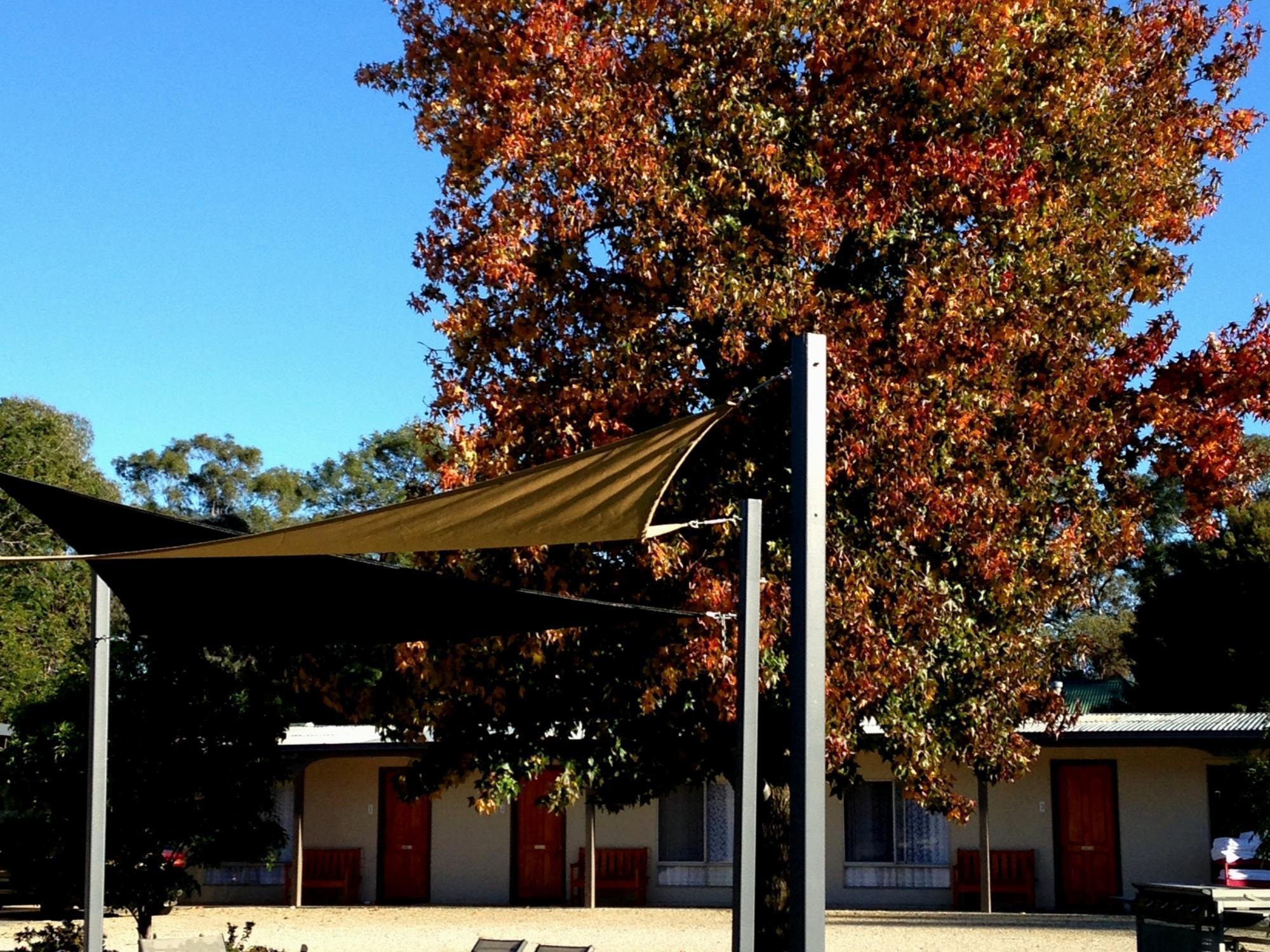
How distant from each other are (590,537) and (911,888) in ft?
69.4

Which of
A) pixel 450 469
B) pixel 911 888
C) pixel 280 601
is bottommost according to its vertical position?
pixel 911 888

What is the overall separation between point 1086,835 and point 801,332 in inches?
655

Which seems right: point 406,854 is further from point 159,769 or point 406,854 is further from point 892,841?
point 159,769

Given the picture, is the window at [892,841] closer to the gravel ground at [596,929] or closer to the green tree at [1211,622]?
the gravel ground at [596,929]

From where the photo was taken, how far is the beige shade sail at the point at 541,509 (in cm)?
712

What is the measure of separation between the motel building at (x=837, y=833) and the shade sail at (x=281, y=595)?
46.9 ft

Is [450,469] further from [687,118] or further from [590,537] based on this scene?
[590,537]

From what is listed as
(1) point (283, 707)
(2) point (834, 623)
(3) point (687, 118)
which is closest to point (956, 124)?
(3) point (687, 118)

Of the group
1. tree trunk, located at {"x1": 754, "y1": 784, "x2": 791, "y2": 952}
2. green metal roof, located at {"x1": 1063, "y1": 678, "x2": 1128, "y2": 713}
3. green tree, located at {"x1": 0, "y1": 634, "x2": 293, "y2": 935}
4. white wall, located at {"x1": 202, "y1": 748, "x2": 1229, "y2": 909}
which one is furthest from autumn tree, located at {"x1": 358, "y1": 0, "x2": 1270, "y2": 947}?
green metal roof, located at {"x1": 1063, "y1": 678, "x2": 1128, "y2": 713}

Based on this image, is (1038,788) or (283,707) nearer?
(283,707)

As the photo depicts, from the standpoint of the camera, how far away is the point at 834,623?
11906mm

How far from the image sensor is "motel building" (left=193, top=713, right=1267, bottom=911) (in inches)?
1008

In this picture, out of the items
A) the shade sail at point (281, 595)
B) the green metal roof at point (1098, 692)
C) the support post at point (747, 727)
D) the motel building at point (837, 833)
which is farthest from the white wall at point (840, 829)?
the green metal roof at point (1098, 692)

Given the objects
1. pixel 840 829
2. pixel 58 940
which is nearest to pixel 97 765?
pixel 58 940
